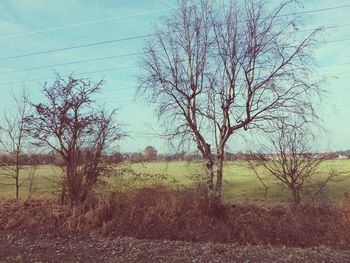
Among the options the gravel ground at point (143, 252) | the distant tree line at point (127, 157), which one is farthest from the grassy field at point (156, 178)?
the gravel ground at point (143, 252)

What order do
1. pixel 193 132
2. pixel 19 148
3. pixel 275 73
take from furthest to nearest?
pixel 19 148 → pixel 193 132 → pixel 275 73

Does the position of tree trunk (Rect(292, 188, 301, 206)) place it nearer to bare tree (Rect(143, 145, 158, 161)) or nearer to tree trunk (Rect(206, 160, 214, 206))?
tree trunk (Rect(206, 160, 214, 206))

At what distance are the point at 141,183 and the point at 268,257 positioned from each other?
873 centimetres

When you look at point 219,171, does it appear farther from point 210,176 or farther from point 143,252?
point 143,252

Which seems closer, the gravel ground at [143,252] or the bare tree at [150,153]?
the gravel ground at [143,252]

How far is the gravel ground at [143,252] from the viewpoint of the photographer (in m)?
10.6

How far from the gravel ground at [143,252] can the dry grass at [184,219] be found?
6.87 ft

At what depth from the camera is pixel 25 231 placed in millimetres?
15492

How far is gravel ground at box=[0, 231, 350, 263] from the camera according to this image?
1056 centimetres

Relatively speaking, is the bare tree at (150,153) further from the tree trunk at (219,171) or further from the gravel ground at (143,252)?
the gravel ground at (143,252)

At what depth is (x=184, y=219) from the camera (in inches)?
637

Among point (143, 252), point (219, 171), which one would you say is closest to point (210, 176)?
point (219, 171)

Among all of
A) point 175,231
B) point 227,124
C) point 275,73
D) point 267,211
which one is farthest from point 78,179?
point 275,73

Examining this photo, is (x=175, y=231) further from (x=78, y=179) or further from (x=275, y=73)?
(x=275, y=73)
